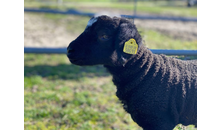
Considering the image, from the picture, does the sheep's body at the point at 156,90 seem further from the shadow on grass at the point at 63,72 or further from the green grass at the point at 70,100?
the shadow on grass at the point at 63,72

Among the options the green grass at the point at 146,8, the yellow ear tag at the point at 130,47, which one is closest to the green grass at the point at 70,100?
the yellow ear tag at the point at 130,47

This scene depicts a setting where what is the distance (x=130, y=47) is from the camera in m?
2.27

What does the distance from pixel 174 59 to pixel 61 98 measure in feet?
8.37

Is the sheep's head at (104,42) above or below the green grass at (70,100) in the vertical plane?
above

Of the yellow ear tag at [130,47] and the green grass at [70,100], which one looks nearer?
the yellow ear tag at [130,47]

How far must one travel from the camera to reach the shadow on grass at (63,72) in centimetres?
518

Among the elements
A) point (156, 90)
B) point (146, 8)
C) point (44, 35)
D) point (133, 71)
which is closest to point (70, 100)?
point (133, 71)

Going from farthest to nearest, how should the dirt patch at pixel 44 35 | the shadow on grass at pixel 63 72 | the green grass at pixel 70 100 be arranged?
the dirt patch at pixel 44 35, the shadow on grass at pixel 63 72, the green grass at pixel 70 100

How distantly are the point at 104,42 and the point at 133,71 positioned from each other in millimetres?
501

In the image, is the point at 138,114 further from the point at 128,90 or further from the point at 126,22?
the point at 126,22

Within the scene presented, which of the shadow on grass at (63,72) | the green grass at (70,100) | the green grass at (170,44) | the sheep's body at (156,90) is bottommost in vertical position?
the green grass at (70,100)
